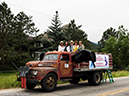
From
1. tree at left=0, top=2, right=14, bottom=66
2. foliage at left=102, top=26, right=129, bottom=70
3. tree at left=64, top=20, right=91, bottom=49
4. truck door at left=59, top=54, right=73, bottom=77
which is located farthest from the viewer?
tree at left=64, top=20, right=91, bottom=49

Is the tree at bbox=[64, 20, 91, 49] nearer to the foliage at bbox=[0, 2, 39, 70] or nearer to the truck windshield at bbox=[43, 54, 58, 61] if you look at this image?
the foliage at bbox=[0, 2, 39, 70]

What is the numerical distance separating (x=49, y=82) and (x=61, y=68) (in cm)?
131

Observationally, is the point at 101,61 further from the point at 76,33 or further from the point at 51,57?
the point at 76,33

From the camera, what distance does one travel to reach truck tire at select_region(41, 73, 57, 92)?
891 cm

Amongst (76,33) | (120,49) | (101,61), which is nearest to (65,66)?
(101,61)

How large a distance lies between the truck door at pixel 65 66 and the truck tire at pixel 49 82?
88 centimetres

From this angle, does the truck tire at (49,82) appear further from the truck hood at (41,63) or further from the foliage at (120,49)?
the foliage at (120,49)

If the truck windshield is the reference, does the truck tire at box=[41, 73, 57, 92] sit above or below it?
below

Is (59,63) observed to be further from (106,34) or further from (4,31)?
(106,34)

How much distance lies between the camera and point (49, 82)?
9180 mm

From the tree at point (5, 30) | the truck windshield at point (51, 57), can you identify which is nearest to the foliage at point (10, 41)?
the tree at point (5, 30)

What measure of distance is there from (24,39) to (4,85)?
30306 millimetres

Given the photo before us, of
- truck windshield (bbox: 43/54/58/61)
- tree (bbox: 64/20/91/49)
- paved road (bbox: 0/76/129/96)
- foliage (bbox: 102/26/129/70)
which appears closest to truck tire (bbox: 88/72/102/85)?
paved road (bbox: 0/76/129/96)

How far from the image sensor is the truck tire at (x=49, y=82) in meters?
8.91
